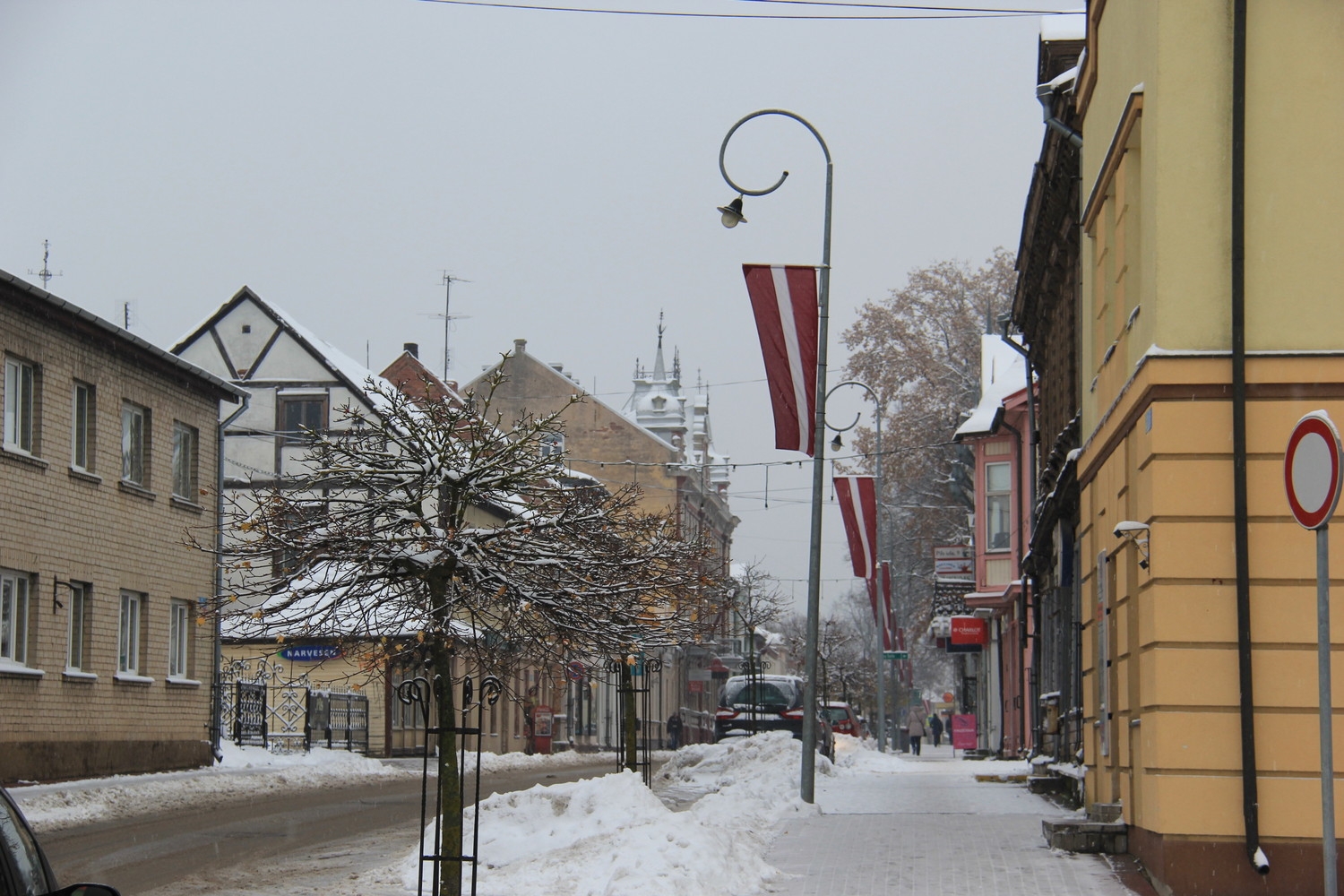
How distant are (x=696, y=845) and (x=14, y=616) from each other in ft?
49.5

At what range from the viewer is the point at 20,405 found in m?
24.2

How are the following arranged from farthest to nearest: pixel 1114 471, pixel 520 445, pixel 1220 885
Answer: pixel 1114 471 → pixel 520 445 → pixel 1220 885

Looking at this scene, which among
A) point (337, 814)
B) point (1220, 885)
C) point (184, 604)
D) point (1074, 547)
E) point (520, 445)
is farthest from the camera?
point (184, 604)

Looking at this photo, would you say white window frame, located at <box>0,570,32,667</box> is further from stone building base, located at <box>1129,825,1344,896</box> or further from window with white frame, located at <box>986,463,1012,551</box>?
window with white frame, located at <box>986,463,1012,551</box>

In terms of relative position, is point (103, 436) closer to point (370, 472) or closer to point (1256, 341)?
point (370, 472)

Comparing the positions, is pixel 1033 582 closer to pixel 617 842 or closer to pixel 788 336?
pixel 788 336

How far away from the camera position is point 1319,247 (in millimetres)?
11141

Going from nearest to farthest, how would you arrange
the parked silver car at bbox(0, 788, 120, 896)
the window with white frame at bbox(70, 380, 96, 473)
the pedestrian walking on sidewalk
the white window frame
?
the parked silver car at bbox(0, 788, 120, 896), the white window frame, the window with white frame at bbox(70, 380, 96, 473), the pedestrian walking on sidewalk

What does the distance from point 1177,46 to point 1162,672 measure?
4.12 meters

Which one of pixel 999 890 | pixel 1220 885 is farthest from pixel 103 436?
pixel 1220 885

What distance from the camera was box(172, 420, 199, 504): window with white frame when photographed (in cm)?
2958

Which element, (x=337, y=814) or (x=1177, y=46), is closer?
(x=1177, y=46)

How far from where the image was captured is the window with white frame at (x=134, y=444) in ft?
89.9

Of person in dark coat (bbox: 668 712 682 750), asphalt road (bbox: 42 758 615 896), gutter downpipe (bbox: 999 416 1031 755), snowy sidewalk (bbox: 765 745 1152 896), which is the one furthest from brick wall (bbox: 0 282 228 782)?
person in dark coat (bbox: 668 712 682 750)
